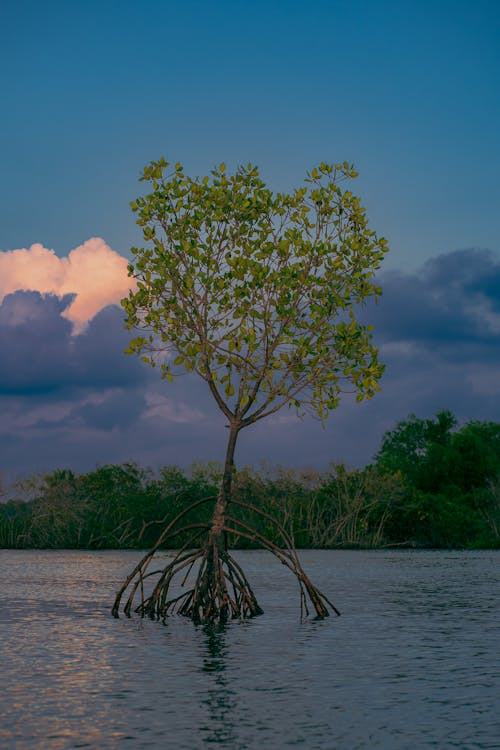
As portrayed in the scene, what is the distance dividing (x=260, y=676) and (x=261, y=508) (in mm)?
44617

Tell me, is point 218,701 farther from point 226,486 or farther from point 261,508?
point 261,508

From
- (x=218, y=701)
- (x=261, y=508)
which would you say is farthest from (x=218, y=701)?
(x=261, y=508)

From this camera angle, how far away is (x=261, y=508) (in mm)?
61281

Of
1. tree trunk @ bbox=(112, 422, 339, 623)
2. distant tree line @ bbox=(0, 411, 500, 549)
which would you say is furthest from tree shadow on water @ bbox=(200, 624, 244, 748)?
distant tree line @ bbox=(0, 411, 500, 549)

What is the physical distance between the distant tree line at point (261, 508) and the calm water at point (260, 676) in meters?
26.8

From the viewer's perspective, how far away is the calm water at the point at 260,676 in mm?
12531

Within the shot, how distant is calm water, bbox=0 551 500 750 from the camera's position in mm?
12531

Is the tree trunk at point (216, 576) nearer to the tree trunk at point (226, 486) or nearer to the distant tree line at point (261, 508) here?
the tree trunk at point (226, 486)

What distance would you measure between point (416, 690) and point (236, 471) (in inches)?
1863

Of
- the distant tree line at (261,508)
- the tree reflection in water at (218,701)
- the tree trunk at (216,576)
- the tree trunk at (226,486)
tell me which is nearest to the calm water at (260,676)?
the tree reflection in water at (218,701)

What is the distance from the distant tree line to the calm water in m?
26.8

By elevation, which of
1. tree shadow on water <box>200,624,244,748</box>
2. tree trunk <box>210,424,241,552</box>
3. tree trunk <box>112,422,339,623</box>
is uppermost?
tree trunk <box>210,424,241,552</box>

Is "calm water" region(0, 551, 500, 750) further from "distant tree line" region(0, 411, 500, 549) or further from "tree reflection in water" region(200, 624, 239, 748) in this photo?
"distant tree line" region(0, 411, 500, 549)

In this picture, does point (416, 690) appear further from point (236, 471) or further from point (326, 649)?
point (236, 471)
